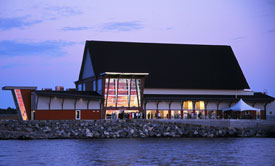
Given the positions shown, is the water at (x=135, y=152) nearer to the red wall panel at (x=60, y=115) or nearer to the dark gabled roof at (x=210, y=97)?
the red wall panel at (x=60, y=115)

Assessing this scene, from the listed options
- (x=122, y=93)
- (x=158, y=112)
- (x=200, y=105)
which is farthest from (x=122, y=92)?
(x=200, y=105)

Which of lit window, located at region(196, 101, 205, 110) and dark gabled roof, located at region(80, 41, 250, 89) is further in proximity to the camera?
dark gabled roof, located at region(80, 41, 250, 89)

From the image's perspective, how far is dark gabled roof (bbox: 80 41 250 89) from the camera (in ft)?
286

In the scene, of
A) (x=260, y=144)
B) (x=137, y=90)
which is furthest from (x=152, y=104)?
(x=260, y=144)

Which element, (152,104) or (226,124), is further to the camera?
(152,104)

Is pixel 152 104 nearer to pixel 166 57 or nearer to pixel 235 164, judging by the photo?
pixel 166 57

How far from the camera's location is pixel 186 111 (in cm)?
8400

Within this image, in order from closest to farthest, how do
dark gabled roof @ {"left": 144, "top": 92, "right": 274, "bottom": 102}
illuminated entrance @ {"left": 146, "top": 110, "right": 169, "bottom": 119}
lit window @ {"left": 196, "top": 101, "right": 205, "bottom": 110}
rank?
illuminated entrance @ {"left": 146, "top": 110, "right": 169, "bottom": 119}
dark gabled roof @ {"left": 144, "top": 92, "right": 274, "bottom": 102}
lit window @ {"left": 196, "top": 101, "right": 205, "bottom": 110}

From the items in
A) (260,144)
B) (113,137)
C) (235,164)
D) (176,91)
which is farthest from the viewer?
(176,91)

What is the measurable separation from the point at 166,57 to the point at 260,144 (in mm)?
35363

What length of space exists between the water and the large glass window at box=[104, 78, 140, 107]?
17540 mm

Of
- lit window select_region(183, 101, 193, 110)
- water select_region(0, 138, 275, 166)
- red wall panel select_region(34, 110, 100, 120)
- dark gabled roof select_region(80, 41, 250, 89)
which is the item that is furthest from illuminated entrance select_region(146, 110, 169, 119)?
water select_region(0, 138, 275, 166)

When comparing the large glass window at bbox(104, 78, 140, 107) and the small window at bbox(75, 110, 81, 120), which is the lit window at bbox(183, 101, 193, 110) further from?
the small window at bbox(75, 110, 81, 120)

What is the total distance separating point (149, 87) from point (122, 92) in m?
6.55
